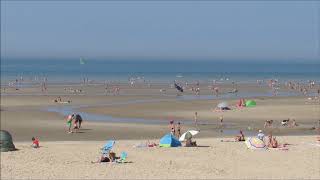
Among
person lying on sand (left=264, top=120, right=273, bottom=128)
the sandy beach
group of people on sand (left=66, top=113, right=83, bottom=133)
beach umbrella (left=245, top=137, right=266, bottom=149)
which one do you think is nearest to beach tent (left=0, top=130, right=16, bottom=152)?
the sandy beach

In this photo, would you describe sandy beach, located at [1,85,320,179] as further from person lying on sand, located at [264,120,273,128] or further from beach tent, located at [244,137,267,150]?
person lying on sand, located at [264,120,273,128]

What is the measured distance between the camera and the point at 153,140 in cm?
3359

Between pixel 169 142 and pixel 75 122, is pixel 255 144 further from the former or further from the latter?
pixel 75 122

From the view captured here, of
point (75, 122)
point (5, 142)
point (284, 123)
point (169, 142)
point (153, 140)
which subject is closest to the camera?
point (5, 142)

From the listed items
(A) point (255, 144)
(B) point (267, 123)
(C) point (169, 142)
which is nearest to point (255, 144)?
(A) point (255, 144)

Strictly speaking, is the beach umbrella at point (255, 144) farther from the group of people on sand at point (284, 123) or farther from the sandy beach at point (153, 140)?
the group of people on sand at point (284, 123)

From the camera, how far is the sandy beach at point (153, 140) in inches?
924

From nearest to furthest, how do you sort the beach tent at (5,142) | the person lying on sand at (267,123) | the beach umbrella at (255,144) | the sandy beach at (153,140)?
the sandy beach at (153,140) → the beach tent at (5,142) → the beach umbrella at (255,144) → the person lying on sand at (267,123)

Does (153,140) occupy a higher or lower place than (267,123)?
lower

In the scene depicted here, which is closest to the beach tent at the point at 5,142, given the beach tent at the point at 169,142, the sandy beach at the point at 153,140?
the sandy beach at the point at 153,140

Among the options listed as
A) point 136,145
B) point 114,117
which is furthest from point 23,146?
point 114,117

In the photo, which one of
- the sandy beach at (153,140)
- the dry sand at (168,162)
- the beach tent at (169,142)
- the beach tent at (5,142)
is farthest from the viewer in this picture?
the beach tent at (169,142)

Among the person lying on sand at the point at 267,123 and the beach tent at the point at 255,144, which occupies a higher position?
the person lying on sand at the point at 267,123

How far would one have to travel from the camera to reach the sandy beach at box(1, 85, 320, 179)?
23467mm
